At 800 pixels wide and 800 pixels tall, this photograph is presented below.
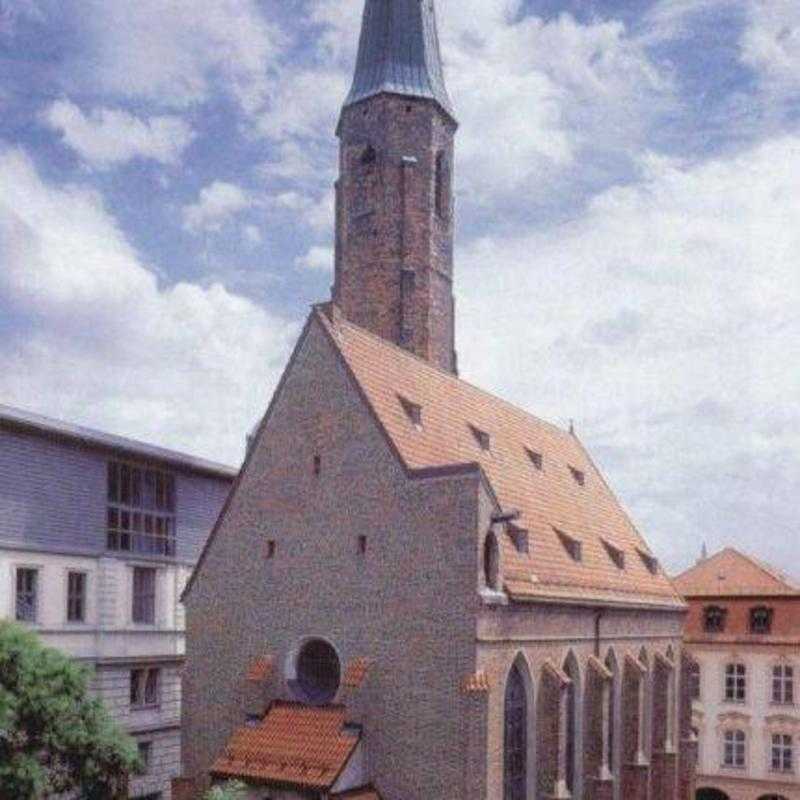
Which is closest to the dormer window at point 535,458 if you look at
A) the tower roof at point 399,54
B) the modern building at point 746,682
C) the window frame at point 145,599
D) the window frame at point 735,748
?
the window frame at point 145,599

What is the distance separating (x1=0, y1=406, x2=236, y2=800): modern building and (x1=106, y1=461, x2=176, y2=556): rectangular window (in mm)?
35

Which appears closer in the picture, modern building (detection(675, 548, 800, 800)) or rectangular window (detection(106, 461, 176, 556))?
rectangular window (detection(106, 461, 176, 556))

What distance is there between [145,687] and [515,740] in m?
14.5

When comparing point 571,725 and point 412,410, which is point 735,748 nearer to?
point 571,725

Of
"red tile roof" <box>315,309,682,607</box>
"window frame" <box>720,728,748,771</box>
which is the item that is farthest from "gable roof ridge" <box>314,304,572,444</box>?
"window frame" <box>720,728,748,771</box>

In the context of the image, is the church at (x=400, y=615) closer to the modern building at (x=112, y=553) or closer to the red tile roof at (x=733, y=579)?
the modern building at (x=112, y=553)

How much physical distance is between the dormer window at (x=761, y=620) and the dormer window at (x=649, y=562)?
11197 mm

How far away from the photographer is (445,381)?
33312 mm

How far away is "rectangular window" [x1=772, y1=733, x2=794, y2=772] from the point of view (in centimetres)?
4765

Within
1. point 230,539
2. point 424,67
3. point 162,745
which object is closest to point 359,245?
point 424,67

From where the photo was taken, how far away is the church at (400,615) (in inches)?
975

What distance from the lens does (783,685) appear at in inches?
1900

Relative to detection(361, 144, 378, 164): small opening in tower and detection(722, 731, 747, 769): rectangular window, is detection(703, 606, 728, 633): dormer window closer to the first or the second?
detection(722, 731, 747, 769): rectangular window

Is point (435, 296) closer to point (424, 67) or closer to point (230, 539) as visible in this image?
point (424, 67)
